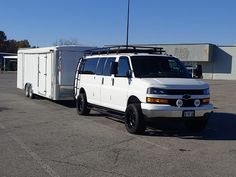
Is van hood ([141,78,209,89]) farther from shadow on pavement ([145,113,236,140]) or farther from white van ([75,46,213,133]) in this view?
shadow on pavement ([145,113,236,140])

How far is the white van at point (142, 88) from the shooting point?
11.1 meters

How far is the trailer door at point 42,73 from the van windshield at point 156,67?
777 centimetres

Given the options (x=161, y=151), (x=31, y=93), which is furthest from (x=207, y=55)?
(x=161, y=151)

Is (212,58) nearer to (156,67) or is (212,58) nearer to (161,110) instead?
(156,67)

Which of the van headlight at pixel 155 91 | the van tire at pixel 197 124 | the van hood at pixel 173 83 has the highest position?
the van hood at pixel 173 83

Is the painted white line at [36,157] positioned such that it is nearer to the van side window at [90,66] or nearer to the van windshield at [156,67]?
the van windshield at [156,67]

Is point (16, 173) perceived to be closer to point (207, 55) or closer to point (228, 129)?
point (228, 129)

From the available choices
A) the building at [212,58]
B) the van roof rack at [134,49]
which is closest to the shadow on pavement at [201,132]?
the van roof rack at [134,49]

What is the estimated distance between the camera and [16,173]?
7.34 metres

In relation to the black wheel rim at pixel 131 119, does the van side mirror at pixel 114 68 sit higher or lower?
higher

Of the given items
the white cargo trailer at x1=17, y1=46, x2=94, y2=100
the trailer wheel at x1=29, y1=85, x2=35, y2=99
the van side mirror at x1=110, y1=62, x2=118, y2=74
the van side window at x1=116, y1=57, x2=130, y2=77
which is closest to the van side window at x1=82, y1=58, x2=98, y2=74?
the van side mirror at x1=110, y1=62, x2=118, y2=74

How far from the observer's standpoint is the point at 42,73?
1991 cm

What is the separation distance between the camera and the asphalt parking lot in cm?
766

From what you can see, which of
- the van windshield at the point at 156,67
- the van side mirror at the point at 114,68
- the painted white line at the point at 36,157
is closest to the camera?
the painted white line at the point at 36,157
